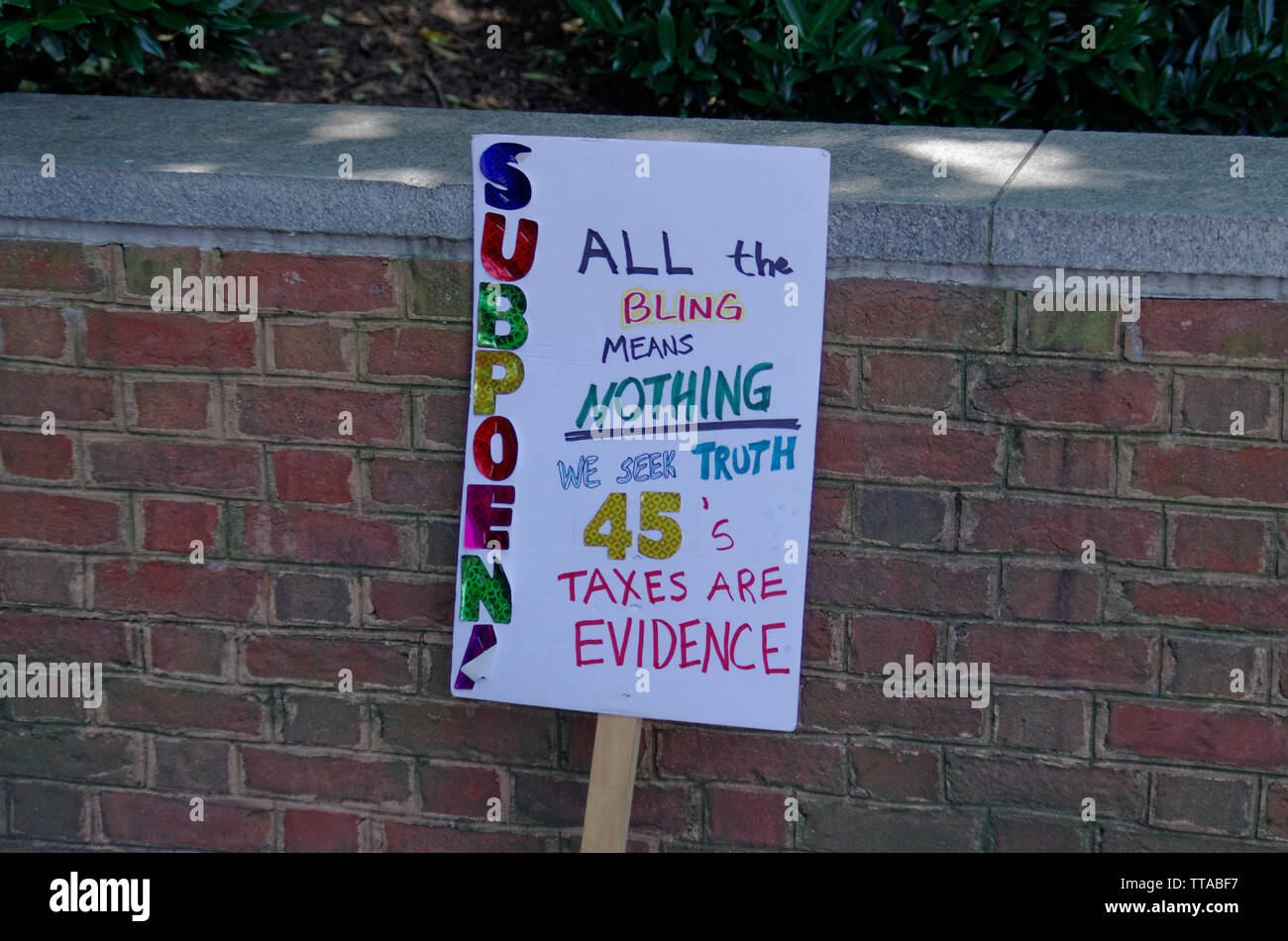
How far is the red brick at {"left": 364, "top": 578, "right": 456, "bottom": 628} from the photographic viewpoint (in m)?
2.58

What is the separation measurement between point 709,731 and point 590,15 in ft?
5.61

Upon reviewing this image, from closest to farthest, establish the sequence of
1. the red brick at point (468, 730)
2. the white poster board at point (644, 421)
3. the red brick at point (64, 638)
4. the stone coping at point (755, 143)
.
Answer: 1. the stone coping at point (755, 143)
2. the white poster board at point (644, 421)
3. the red brick at point (468, 730)
4. the red brick at point (64, 638)

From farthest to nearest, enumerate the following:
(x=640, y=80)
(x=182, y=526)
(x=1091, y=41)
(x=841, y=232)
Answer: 1. (x=640, y=80)
2. (x=1091, y=41)
3. (x=182, y=526)
4. (x=841, y=232)

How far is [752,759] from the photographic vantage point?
2.55 meters

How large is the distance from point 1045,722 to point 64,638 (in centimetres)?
193

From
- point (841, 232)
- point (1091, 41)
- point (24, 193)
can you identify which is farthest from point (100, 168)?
point (1091, 41)

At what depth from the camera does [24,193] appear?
2.50 m

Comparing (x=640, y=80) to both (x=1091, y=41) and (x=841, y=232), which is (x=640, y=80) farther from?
(x=841, y=232)

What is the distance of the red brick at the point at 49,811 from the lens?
279 cm

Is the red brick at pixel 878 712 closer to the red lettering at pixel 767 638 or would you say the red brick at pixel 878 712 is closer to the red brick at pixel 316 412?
the red lettering at pixel 767 638

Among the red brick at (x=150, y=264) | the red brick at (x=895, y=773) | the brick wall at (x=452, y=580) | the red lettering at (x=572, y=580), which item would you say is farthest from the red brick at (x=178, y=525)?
the red brick at (x=895, y=773)

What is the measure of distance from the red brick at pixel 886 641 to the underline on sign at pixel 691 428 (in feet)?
1.33

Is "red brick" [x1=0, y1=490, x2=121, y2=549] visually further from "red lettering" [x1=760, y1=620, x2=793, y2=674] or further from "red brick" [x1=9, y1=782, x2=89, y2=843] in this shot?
"red lettering" [x1=760, y1=620, x2=793, y2=674]

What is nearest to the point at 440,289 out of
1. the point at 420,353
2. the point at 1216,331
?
the point at 420,353
